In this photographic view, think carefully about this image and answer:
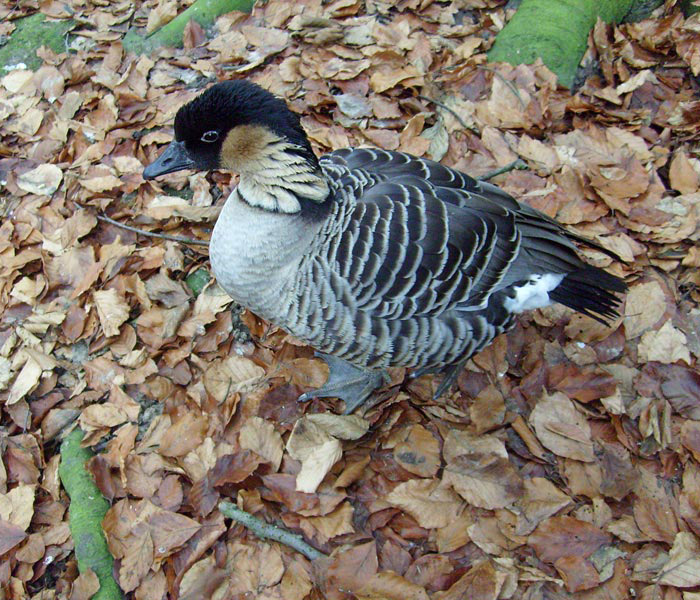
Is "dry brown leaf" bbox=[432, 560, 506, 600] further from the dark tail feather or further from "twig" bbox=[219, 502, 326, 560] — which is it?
the dark tail feather

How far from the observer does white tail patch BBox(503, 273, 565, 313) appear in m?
3.08

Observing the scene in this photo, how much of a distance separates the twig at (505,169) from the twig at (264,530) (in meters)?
2.74

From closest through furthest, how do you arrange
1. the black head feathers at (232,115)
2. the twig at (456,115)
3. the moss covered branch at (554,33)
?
1. the black head feathers at (232,115)
2. the twig at (456,115)
3. the moss covered branch at (554,33)

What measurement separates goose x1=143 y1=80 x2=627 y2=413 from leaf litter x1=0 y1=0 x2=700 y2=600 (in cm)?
59

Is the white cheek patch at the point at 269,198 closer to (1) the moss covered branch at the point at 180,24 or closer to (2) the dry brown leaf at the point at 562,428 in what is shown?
(2) the dry brown leaf at the point at 562,428

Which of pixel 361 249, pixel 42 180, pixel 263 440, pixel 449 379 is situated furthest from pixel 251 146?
pixel 42 180

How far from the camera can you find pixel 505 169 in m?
4.13

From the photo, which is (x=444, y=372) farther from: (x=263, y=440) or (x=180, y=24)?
(x=180, y=24)

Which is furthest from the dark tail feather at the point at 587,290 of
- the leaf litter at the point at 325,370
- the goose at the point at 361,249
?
the leaf litter at the point at 325,370

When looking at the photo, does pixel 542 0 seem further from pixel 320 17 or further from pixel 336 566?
pixel 336 566

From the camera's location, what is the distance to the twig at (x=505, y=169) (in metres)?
4.11

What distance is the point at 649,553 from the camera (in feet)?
9.26

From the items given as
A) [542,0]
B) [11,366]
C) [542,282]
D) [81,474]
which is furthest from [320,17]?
[81,474]

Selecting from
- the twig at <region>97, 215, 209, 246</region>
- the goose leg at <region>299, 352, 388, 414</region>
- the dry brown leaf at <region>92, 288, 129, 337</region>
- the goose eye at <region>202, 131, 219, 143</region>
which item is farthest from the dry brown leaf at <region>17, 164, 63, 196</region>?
the goose leg at <region>299, 352, 388, 414</region>
